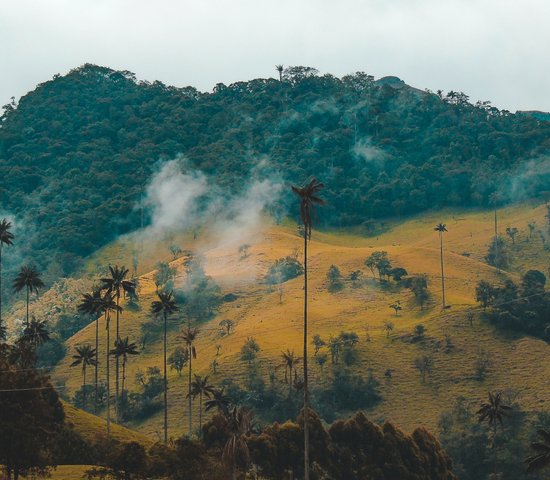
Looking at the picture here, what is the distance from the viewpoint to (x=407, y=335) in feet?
652

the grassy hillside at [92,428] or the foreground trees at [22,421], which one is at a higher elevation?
the foreground trees at [22,421]

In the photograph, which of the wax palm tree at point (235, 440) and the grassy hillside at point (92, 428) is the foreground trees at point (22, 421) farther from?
the grassy hillside at point (92, 428)

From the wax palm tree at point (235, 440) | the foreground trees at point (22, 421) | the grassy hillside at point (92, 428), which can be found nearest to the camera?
the foreground trees at point (22, 421)

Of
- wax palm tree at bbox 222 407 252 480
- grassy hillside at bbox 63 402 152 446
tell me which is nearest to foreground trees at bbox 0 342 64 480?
wax palm tree at bbox 222 407 252 480

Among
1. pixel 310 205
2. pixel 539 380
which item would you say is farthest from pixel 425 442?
pixel 539 380

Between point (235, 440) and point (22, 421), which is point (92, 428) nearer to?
point (235, 440)

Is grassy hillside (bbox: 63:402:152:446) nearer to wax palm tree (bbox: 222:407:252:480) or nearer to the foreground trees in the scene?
wax palm tree (bbox: 222:407:252:480)

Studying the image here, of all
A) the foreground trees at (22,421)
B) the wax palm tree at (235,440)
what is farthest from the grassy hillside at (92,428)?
the foreground trees at (22,421)

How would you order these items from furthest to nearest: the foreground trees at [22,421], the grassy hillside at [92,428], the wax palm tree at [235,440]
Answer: the grassy hillside at [92,428] < the wax palm tree at [235,440] < the foreground trees at [22,421]

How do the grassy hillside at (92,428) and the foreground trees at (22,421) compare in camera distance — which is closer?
the foreground trees at (22,421)

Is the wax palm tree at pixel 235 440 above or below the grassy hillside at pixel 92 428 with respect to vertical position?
above

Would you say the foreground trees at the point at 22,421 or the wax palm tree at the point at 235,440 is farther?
the wax palm tree at the point at 235,440

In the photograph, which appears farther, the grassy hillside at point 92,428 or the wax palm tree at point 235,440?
the grassy hillside at point 92,428

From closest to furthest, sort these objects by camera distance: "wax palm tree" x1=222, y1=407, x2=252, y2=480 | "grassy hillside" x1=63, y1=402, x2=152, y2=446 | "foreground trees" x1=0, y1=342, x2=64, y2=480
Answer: "foreground trees" x1=0, y1=342, x2=64, y2=480 < "wax palm tree" x1=222, y1=407, x2=252, y2=480 < "grassy hillside" x1=63, y1=402, x2=152, y2=446
